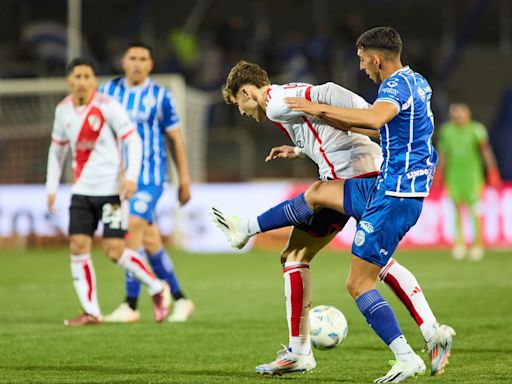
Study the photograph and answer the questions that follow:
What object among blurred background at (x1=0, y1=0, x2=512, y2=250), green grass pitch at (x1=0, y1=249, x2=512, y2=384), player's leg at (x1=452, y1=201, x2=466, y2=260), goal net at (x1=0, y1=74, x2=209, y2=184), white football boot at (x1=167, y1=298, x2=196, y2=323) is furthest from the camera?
blurred background at (x1=0, y1=0, x2=512, y2=250)

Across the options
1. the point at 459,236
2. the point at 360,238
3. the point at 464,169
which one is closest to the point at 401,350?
the point at 360,238

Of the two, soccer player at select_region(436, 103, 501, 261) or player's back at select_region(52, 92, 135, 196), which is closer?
player's back at select_region(52, 92, 135, 196)

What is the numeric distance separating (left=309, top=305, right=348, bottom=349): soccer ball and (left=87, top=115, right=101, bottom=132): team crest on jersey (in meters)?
3.18

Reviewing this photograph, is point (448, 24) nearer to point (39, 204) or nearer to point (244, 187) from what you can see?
point (244, 187)

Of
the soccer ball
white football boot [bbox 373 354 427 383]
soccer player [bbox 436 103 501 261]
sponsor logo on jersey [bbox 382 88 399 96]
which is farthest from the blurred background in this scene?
white football boot [bbox 373 354 427 383]

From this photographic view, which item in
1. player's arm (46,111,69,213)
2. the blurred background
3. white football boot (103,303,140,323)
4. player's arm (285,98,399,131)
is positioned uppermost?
the blurred background

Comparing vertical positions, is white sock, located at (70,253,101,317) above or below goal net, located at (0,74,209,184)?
below

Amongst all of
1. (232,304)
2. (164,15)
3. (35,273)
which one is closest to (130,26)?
(164,15)

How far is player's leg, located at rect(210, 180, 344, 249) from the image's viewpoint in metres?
6.36

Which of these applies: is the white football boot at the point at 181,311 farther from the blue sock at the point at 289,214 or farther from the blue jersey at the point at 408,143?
the blue jersey at the point at 408,143

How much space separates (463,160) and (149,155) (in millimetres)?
8159

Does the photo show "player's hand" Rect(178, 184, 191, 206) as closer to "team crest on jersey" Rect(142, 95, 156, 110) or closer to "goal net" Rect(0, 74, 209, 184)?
"team crest on jersey" Rect(142, 95, 156, 110)

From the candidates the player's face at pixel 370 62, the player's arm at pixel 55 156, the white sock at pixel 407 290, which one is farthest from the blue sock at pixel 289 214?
the player's arm at pixel 55 156

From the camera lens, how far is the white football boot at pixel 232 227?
6.41m
